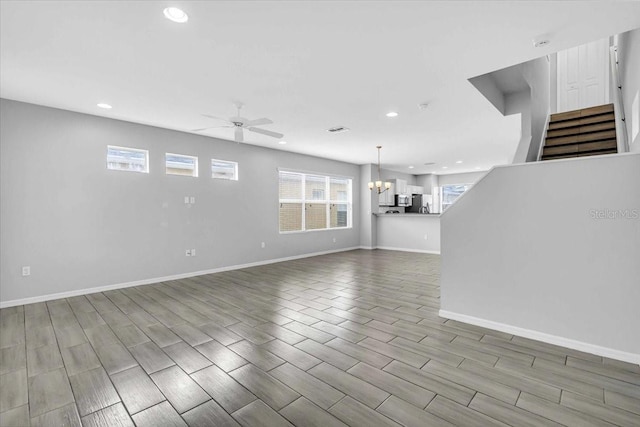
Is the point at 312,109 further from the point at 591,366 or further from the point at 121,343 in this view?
the point at 591,366

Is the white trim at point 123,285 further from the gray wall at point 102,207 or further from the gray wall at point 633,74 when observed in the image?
the gray wall at point 633,74

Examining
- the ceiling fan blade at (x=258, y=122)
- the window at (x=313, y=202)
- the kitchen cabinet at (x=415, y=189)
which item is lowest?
the window at (x=313, y=202)

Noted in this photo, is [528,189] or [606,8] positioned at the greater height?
[606,8]

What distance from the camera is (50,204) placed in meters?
3.93

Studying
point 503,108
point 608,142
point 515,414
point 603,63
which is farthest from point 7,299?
point 603,63

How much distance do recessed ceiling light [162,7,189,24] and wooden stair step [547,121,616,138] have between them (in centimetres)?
568

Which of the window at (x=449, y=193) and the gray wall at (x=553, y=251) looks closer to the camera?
the gray wall at (x=553, y=251)

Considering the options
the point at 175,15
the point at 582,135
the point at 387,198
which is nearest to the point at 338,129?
the point at 175,15

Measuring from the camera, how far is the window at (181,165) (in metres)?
5.11

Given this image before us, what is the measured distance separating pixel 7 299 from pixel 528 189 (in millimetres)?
6217

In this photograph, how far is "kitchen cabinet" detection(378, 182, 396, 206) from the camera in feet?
31.7

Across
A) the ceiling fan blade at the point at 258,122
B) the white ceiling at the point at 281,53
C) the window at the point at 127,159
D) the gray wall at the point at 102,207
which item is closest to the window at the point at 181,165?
the gray wall at the point at 102,207

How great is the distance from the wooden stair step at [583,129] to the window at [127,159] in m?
6.97

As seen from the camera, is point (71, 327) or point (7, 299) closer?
point (71, 327)
